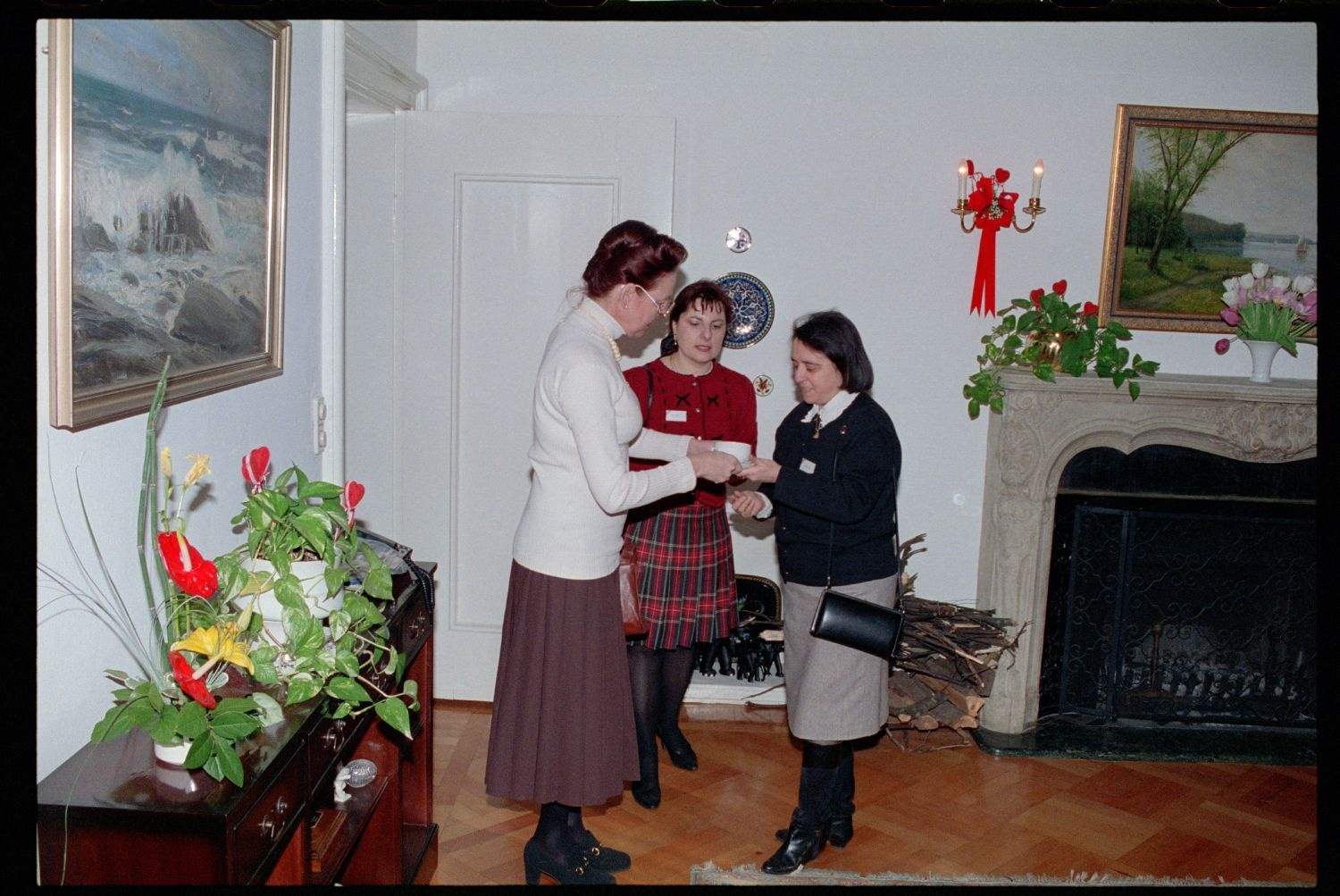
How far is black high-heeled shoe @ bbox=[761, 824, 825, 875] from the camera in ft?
9.24

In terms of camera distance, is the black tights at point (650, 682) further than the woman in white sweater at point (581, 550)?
Yes

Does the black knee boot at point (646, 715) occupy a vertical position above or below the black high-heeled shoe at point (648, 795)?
above

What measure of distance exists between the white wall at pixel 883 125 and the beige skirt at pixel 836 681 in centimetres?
137

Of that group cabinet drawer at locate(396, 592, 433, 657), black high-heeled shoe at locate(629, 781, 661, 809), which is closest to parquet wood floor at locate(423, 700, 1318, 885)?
black high-heeled shoe at locate(629, 781, 661, 809)

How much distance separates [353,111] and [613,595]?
208cm

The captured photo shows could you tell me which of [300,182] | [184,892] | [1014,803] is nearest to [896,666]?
[1014,803]

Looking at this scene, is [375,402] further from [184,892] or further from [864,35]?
[184,892]

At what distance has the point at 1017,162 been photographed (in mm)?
3896

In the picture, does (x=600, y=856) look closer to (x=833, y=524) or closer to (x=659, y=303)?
(x=833, y=524)

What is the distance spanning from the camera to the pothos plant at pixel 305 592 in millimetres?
1671

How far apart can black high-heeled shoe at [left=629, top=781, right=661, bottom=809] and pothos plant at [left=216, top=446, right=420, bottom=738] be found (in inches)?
58.0

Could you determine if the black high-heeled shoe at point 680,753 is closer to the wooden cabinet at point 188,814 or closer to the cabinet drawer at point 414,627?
the cabinet drawer at point 414,627

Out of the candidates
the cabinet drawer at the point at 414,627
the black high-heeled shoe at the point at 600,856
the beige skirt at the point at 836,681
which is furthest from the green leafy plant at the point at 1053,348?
the cabinet drawer at the point at 414,627

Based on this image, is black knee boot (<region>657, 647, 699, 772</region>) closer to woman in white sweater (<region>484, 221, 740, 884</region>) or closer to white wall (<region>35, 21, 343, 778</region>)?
woman in white sweater (<region>484, 221, 740, 884</region>)
